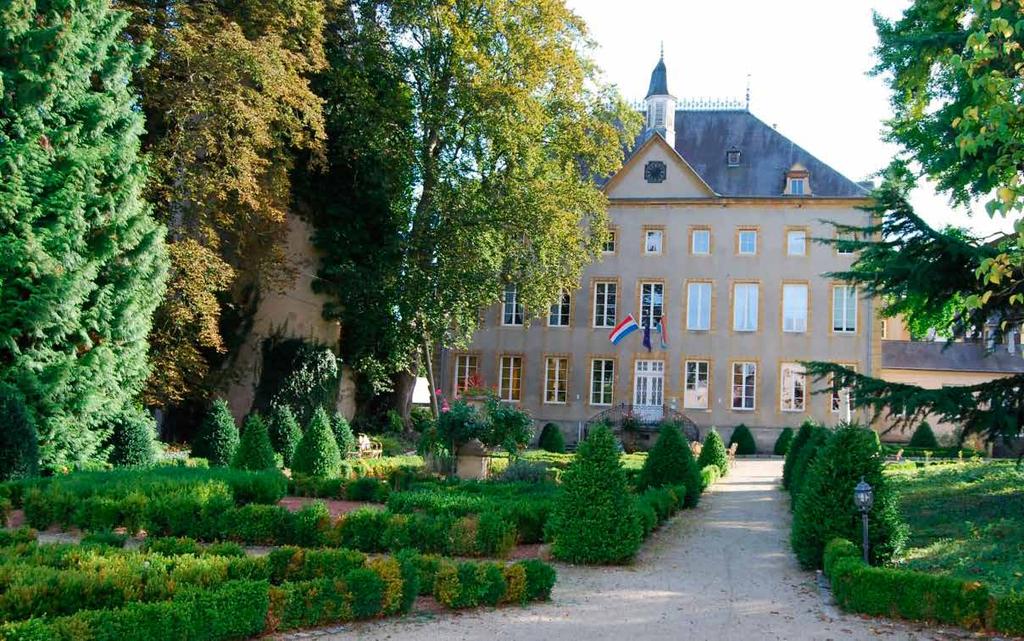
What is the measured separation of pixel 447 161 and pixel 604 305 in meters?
12.7

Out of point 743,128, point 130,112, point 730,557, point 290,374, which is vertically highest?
point 743,128

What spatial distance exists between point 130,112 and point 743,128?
26274mm

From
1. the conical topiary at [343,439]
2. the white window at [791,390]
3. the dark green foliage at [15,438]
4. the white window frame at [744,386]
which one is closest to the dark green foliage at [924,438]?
the white window at [791,390]

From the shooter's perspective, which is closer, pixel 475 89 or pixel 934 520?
pixel 934 520

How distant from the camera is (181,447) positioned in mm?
21141

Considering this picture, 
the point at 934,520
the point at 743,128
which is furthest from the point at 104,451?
the point at 743,128

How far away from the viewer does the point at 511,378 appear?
36.1 metres

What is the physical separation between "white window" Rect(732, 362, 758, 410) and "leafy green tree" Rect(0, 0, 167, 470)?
23038mm

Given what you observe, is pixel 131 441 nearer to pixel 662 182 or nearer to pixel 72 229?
pixel 72 229

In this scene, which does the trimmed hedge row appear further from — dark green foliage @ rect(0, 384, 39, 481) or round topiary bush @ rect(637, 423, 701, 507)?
dark green foliage @ rect(0, 384, 39, 481)

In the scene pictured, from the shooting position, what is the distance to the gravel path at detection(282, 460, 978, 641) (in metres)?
6.98

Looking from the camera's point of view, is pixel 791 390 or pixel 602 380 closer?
pixel 791 390

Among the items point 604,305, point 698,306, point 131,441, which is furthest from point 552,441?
point 131,441

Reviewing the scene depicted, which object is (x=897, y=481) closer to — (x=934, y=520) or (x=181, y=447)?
(x=934, y=520)
